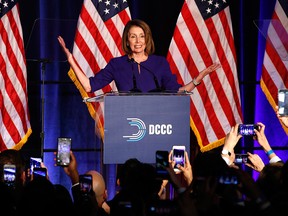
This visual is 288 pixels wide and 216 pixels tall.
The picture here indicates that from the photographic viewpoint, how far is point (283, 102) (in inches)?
201

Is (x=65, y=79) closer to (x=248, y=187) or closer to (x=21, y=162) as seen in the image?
(x=21, y=162)

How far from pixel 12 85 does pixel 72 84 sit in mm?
A: 867

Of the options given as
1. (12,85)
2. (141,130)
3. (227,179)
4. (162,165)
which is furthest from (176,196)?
(12,85)

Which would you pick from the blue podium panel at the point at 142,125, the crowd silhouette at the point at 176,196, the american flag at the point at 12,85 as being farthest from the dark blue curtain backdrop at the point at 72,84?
the crowd silhouette at the point at 176,196

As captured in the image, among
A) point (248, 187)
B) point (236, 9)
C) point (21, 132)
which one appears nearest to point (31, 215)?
point (248, 187)

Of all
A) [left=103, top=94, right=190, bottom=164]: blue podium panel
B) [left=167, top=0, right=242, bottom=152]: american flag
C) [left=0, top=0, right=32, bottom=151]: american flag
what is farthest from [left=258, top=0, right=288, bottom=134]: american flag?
[left=103, top=94, right=190, bottom=164]: blue podium panel

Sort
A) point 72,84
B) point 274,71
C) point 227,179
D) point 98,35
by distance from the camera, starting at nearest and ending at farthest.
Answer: point 227,179, point 98,35, point 274,71, point 72,84

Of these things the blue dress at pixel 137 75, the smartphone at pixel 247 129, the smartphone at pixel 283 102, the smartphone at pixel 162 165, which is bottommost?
the smartphone at pixel 162 165

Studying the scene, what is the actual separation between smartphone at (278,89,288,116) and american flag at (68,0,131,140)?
355 centimetres

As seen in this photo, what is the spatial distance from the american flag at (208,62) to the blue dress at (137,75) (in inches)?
89.2

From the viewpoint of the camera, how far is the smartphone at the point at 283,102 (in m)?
5.08

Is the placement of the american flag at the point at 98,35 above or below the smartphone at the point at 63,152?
above

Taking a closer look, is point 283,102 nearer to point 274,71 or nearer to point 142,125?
point 142,125

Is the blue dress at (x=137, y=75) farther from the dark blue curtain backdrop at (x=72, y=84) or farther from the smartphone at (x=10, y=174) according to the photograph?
the dark blue curtain backdrop at (x=72, y=84)
